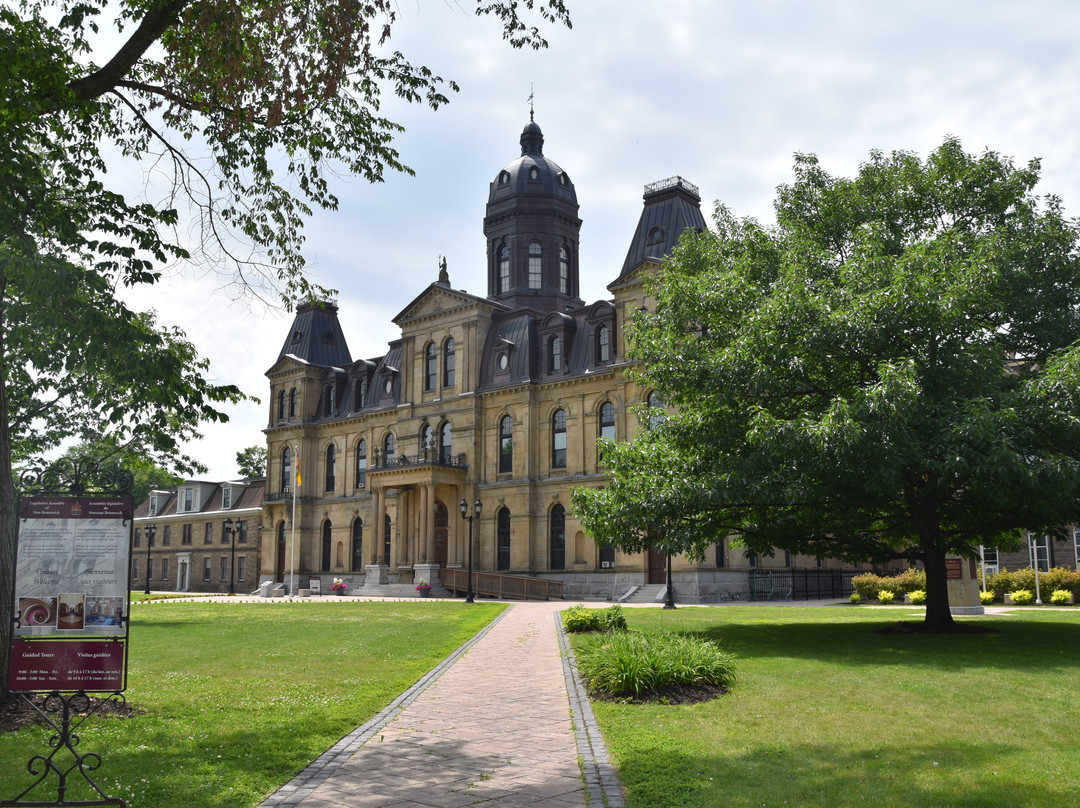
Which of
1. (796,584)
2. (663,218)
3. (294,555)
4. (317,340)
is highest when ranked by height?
(663,218)

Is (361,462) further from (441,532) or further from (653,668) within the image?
(653,668)

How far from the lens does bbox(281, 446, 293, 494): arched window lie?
59.9 m

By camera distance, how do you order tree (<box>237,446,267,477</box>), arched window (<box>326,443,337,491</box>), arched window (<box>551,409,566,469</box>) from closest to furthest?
1. arched window (<box>551,409,566,469</box>)
2. arched window (<box>326,443,337,491</box>)
3. tree (<box>237,446,267,477</box>)

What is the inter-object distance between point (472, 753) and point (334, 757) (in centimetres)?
128

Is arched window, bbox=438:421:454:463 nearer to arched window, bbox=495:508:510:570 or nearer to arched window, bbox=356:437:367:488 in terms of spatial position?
arched window, bbox=495:508:510:570

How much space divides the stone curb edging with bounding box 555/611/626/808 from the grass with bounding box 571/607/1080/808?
0.12 m

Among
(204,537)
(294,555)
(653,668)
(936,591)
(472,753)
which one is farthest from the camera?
(204,537)

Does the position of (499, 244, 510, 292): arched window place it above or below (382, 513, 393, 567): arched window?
above

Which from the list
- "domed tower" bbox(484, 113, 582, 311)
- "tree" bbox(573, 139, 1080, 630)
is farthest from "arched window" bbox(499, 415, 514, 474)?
"tree" bbox(573, 139, 1080, 630)

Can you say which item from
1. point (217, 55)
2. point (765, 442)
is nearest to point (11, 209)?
point (217, 55)

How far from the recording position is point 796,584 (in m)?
43.2

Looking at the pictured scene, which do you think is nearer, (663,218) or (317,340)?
(663,218)

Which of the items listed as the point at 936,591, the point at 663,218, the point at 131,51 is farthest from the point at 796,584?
the point at 131,51

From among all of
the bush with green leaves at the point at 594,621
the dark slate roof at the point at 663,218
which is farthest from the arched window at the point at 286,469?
the bush with green leaves at the point at 594,621
